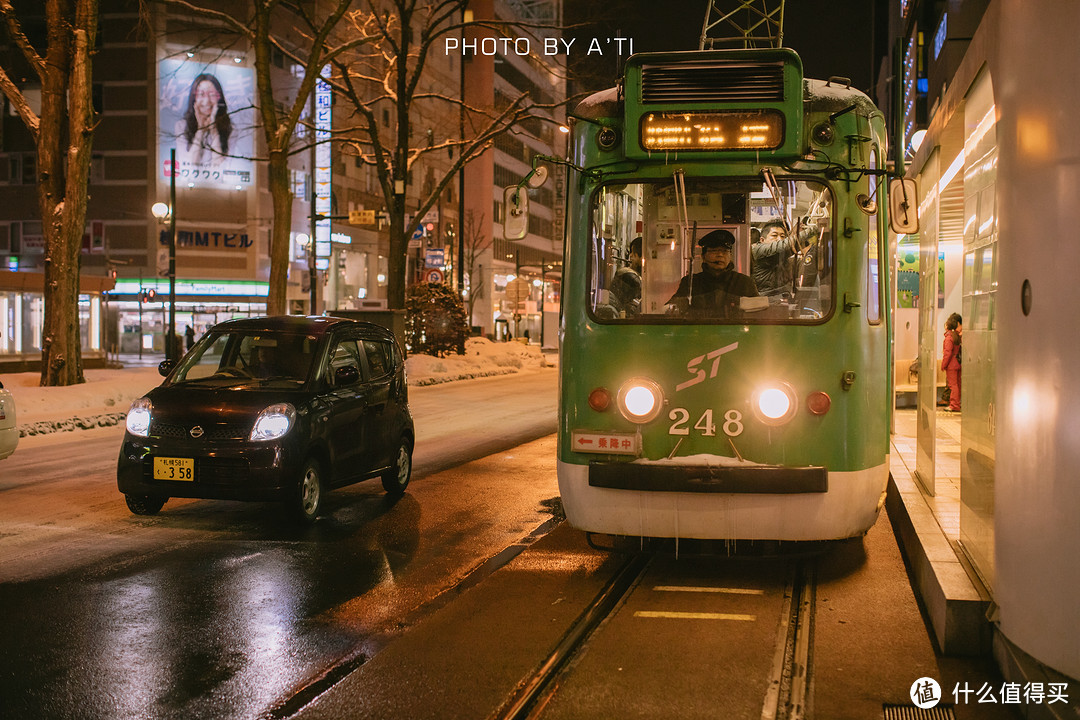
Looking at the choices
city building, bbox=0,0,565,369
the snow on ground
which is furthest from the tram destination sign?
city building, bbox=0,0,565,369

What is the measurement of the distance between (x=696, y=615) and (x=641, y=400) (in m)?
1.32

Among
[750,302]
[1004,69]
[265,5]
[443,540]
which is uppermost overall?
[265,5]

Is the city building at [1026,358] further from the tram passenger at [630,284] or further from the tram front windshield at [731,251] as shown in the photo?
the tram passenger at [630,284]

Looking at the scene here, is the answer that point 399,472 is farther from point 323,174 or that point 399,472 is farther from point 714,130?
point 323,174

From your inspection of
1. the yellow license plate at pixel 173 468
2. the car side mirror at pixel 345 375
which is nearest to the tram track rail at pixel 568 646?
the car side mirror at pixel 345 375

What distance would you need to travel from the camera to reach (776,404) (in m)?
6.26

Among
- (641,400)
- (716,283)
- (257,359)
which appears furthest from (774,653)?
(257,359)

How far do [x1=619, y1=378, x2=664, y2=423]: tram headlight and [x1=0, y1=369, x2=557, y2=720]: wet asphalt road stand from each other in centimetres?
171

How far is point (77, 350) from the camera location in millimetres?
19828

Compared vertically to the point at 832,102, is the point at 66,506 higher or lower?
lower

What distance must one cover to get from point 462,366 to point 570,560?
Result: 92.3 feet

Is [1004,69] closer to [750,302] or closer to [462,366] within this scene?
[750,302]

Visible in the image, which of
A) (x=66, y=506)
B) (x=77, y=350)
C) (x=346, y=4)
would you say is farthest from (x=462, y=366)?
(x=66, y=506)

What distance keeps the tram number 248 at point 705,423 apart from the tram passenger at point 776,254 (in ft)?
2.64
